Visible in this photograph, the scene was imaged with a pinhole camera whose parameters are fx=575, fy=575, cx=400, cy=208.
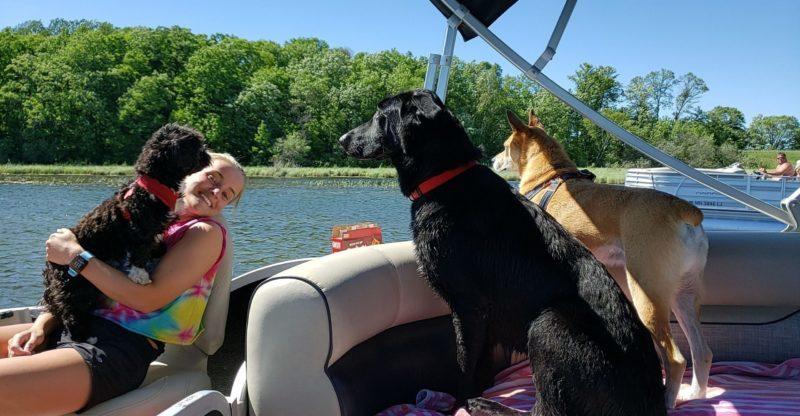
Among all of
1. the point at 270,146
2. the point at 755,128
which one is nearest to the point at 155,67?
the point at 270,146

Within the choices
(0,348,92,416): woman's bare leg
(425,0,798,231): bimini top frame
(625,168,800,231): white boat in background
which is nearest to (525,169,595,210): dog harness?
(425,0,798,231): bimini top frame

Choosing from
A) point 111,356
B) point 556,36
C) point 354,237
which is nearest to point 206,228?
point 111,356

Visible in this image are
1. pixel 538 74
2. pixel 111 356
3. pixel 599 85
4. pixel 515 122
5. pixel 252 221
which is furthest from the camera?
pixel 599 85

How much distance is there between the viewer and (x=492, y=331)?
7.52 ft

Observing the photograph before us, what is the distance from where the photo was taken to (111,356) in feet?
6.23

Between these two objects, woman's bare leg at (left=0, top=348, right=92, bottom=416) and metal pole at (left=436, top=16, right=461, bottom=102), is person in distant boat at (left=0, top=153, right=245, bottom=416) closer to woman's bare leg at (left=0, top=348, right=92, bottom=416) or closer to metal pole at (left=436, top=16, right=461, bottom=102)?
woman's bare leg at (left=0, top=348, right=92, bottom=416)

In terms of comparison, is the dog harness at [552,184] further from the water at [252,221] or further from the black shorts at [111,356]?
the black shorts at [111,356]

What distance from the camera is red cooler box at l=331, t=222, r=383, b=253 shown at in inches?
143

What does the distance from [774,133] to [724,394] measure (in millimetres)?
31420

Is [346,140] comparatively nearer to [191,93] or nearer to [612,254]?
[612,254]

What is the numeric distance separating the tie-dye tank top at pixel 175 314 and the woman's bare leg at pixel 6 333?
0.43 m

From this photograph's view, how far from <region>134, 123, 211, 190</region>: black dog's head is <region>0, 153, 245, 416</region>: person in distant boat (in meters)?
0.13

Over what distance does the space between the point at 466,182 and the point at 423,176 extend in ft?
0.66

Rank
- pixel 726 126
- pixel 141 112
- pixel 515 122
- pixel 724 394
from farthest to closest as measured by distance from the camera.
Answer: pixel 141 112
pixel 726 126
pixel 515 122
pixel 724 394
